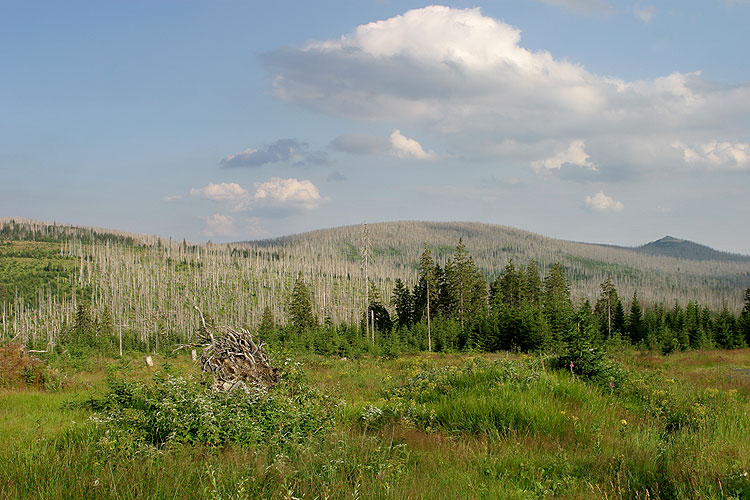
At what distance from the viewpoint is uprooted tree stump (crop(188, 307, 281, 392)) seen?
33.2ft

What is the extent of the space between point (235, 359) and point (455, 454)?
18.6ft

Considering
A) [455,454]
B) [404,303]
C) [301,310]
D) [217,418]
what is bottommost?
[301,310]

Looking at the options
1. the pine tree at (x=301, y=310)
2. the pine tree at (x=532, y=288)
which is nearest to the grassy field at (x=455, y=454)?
the pine tree at (x=301, y=310)

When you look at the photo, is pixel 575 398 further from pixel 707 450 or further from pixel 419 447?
pixel 419 447

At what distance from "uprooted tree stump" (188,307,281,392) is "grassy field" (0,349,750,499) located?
2.10 m

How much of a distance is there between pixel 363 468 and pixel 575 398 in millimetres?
5642

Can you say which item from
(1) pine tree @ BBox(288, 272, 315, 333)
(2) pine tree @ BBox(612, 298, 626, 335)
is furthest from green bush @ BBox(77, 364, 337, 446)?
(2) pine tree @ BBox(612, 298, 626, 335)

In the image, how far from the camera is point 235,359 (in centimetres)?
1035

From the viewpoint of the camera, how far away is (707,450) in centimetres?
603

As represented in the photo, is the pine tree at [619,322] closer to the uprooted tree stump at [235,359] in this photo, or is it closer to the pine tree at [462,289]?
the pine tree at [462,289]

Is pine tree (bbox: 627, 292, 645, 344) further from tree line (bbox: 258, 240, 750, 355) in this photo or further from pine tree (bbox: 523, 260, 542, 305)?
pine tree (bbox: 523, 260, 542, 305)

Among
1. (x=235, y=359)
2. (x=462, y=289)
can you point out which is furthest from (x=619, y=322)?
(x=235, y=359)

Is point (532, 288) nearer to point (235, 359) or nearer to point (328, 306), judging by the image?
point (235, 359)

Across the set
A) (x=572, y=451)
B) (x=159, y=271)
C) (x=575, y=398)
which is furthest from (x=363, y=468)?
(x=159, y=271)
